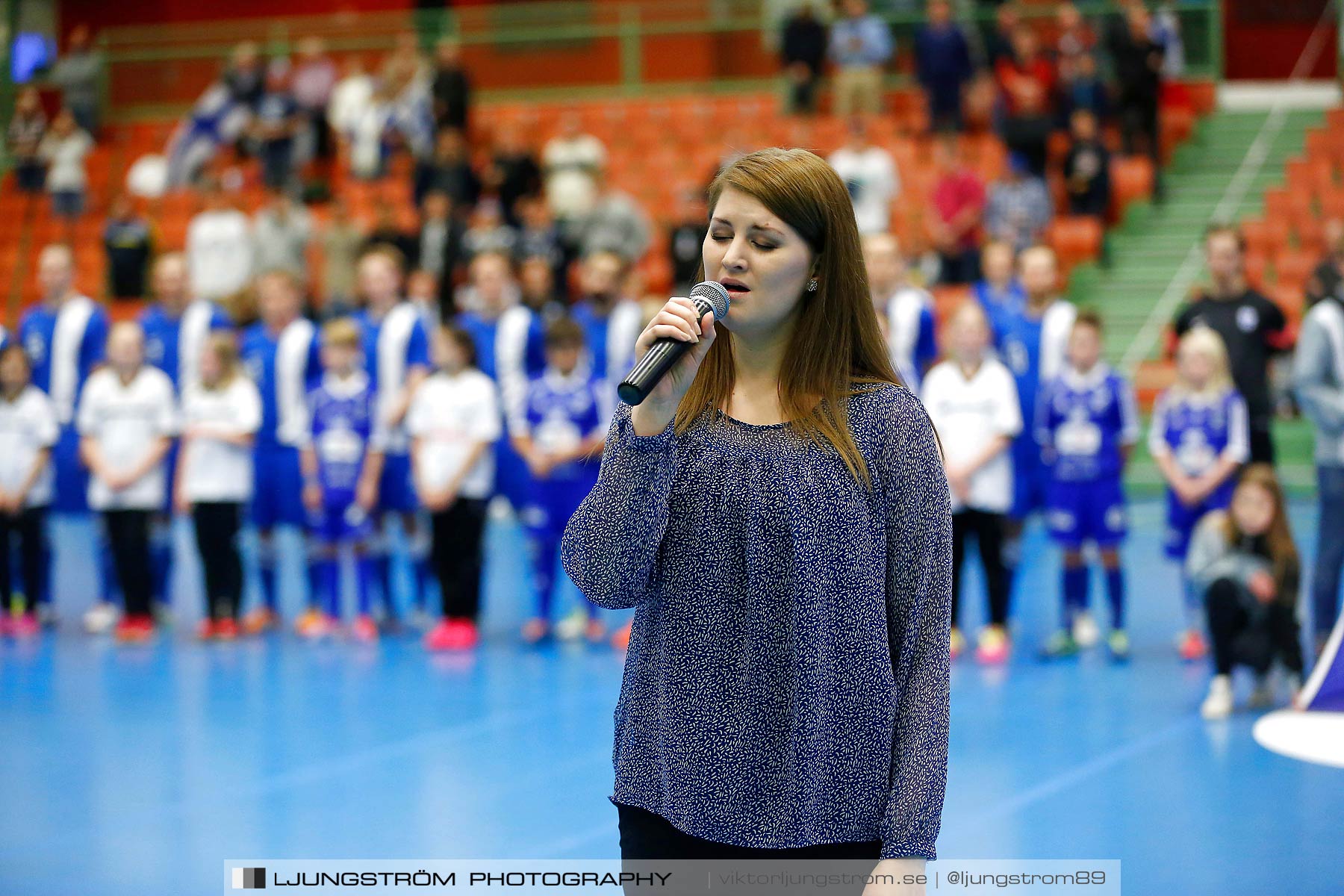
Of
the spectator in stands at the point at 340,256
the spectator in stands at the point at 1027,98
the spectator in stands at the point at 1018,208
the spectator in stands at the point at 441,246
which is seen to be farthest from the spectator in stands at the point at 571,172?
the spectator in stands at the point at 1027,98

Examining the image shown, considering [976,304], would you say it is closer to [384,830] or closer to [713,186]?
[384,830]

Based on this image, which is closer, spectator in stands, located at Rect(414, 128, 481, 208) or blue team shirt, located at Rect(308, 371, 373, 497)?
blue team shirt, located at Rect(308, 371, 373, 497)

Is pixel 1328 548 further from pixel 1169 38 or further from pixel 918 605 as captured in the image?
pixel 1169 38

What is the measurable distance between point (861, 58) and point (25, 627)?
28.9 ft

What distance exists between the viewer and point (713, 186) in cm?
208

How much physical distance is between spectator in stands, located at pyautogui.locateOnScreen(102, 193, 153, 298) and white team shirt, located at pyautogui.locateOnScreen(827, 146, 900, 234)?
570 centimetres

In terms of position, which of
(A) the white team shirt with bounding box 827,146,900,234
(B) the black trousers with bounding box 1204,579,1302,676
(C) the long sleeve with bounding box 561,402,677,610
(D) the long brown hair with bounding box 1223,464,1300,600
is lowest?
(B) the black trousers with bounding box 1204,579,1302,676

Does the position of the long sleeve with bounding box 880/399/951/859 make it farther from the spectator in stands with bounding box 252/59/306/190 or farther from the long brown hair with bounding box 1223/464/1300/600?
the spectator in stands with bounding box 252/59/306/190

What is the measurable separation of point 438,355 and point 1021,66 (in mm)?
7531

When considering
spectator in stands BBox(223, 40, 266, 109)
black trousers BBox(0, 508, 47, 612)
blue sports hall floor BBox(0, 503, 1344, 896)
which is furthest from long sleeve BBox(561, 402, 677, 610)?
spectator in stands BBox(223, 40, 266, 109)

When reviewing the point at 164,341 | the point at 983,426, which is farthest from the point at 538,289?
the point at 983,426

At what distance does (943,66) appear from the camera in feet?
42.4

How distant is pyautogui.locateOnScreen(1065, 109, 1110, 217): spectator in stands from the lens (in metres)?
12.0

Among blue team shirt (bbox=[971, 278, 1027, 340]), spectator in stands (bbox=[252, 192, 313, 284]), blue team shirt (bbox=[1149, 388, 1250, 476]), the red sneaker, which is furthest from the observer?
spectator in stands (bbox=[252, 192, 313, 284])
